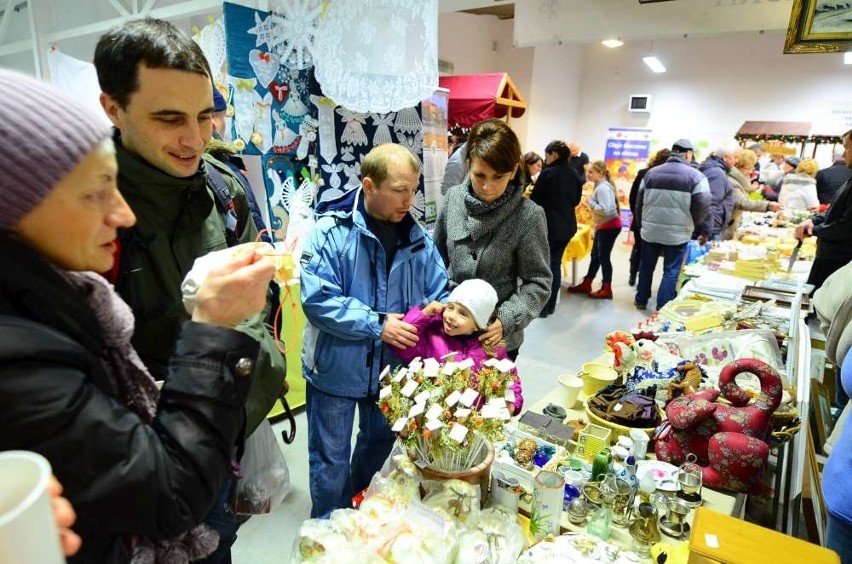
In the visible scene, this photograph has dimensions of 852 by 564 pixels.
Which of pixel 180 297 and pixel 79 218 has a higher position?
pixel 79 218

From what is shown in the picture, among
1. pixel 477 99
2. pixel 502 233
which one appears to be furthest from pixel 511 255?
pixel 477 99

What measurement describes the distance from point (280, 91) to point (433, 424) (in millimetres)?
2381

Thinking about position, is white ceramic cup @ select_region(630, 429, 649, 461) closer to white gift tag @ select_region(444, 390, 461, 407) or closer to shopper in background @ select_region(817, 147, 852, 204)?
white gift tag @ select_region(444, 390, 461, 407)

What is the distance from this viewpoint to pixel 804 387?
1914 millimetres

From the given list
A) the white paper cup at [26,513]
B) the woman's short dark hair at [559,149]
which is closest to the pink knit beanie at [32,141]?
the white paper cup at [26,513]

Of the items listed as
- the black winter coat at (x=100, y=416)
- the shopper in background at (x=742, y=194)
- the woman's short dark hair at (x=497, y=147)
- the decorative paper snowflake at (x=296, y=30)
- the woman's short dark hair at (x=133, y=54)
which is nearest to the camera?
the black winter coat at (x=100, y=416)

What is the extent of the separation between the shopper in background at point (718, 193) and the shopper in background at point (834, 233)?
1731 millimetres

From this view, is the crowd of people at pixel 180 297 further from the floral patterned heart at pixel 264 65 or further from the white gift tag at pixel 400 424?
the floral patterned heart at pixel 264 65

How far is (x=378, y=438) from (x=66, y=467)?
1.47m

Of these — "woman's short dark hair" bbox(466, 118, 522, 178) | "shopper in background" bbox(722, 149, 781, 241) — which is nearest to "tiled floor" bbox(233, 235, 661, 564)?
"shopper in background" bbox(722, 149, 781, 241)

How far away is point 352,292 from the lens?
1.77 metres

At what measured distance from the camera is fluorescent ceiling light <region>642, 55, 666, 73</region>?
9.45m

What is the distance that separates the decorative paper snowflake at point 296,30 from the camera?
2.69m

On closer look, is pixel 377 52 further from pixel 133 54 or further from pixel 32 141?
pixel 32 141
